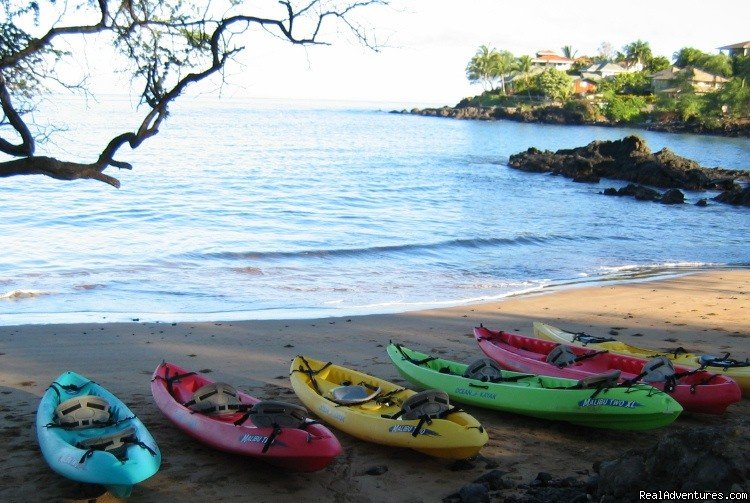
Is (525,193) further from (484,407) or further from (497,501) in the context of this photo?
(497,501)

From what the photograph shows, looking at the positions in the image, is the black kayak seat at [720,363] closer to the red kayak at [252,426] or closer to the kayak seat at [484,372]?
the kayak seat at [484,372]

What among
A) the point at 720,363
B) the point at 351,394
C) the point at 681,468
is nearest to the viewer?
the point at 681,468

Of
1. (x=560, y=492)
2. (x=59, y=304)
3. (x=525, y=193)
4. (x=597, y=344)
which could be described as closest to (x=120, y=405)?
(x=560, y=492)

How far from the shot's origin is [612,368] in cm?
802

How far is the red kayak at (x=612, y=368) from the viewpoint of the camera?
22.5 feet

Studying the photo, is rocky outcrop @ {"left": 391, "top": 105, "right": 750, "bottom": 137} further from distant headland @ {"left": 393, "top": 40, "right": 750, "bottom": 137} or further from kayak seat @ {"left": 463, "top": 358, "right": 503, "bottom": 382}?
kayak seat @ {"left": 463, "top": 358, "right": 503, "bottom": 382}

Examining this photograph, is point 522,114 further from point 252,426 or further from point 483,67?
point 252,426

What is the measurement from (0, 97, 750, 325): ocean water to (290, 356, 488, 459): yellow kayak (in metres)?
3.02

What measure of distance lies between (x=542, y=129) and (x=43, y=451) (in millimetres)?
80190

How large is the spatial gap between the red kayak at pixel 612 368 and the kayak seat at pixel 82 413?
13.5ft

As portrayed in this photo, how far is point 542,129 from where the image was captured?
269ft

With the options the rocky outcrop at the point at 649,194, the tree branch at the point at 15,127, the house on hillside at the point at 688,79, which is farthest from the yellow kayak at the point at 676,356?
the house on hillside at the point at 688,79

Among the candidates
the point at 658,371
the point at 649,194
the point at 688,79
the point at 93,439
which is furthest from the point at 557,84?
the point at 93,439

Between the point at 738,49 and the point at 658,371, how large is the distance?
4066 inches
